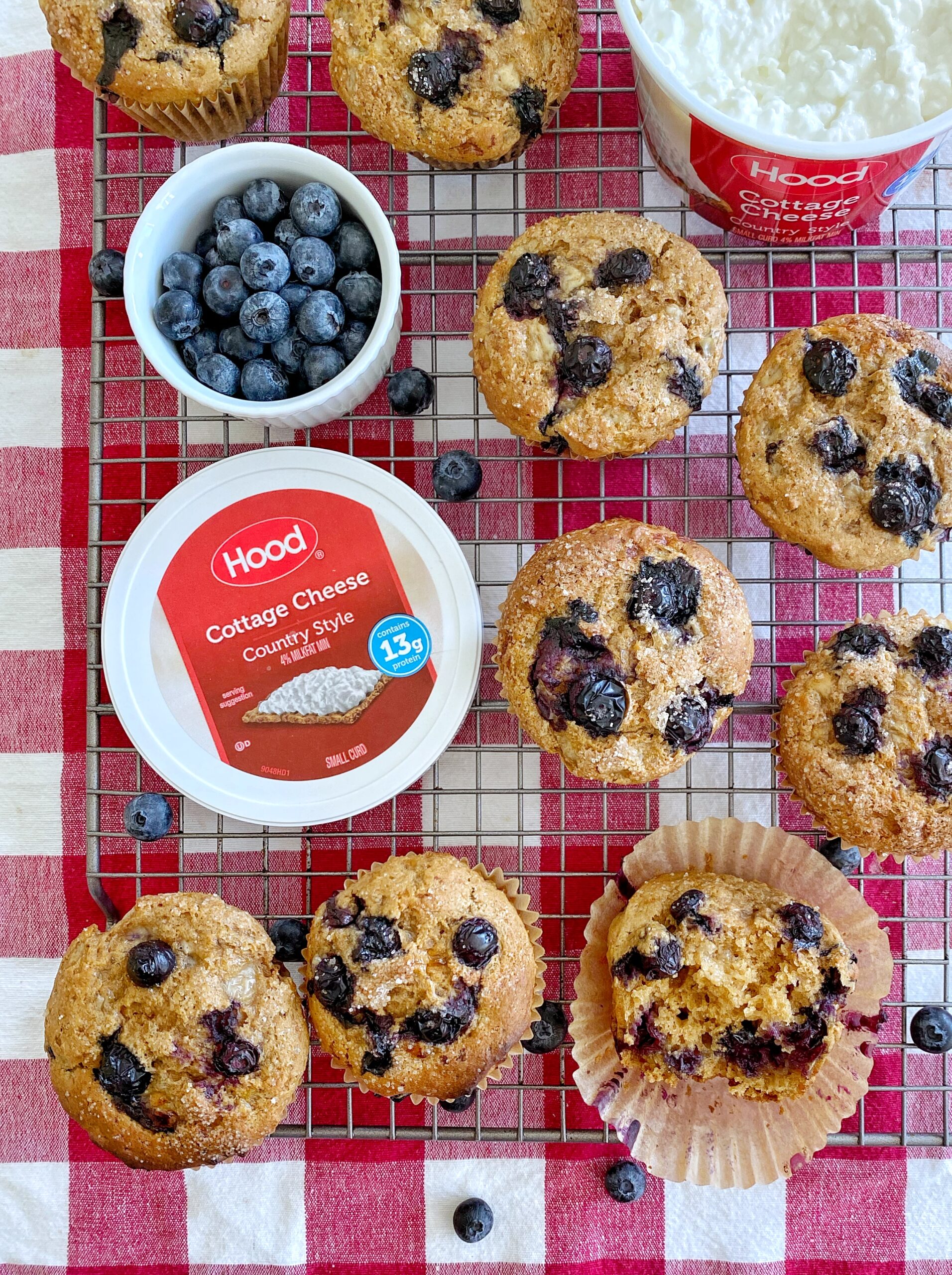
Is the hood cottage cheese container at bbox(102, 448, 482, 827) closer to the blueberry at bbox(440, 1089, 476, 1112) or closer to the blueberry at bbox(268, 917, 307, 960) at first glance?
the blueberry at bbox(268, 917, 307, 960)

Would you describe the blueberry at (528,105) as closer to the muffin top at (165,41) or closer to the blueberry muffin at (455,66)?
the blueberry muffin at (455,66)

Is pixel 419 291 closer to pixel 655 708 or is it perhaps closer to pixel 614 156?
pixel 614 156

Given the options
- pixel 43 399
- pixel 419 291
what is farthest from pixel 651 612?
pixel 43 399

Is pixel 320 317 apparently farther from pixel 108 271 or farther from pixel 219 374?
pixel 108 271

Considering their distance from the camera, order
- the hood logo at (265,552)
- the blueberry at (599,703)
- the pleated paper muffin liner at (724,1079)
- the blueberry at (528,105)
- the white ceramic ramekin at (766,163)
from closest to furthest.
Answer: the white ceramic ramekin at (766,163) < the blueberry at (599,703) < the blueberry at (528,105) < the pleated paper muffin liner at (724,1079) < the hood logo at (265,552)

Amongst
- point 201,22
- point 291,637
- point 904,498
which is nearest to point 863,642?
point 904,498

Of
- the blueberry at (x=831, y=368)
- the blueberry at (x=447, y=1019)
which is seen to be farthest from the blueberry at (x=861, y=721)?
the blueberry at (x=447, y=1019)
